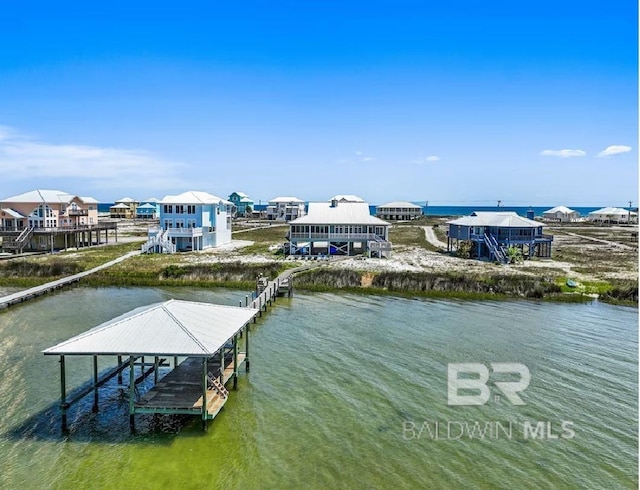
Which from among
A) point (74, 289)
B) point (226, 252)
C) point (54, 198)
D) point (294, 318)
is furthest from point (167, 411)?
point (54, 198)

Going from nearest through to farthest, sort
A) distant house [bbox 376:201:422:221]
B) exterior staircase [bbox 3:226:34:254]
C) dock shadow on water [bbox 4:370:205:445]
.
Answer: dock shadow on water [bbox 4:370:205:445]
exterior staircase [bbox 3:226:34:254]
distant house [bbox 376:201:422:221]

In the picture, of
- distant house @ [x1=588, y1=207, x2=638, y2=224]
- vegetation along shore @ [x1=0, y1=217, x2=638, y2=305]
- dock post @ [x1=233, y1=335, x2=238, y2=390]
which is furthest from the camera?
distant house @ [x1=588, y1=207, x2=638, y2=224]

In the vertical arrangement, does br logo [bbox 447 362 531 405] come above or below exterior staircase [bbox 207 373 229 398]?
below

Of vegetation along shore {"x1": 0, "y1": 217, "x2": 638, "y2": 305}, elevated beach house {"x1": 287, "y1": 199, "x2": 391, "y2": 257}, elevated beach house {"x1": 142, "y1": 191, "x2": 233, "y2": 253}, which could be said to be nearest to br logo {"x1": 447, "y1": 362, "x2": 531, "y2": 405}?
vegetation along shore {"x1": 0, "y1": 217, "x2": 638, "y2": 305}

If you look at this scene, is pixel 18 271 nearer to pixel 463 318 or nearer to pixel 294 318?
pixel 294 318

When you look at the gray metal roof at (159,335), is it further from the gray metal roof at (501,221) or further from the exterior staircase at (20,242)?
the exterior staircase at (20,242)

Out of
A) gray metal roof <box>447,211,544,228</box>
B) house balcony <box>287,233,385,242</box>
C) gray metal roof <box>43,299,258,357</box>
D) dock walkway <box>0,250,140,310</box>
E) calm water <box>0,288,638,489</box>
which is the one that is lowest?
calm water <box>0,288,638,489</box>

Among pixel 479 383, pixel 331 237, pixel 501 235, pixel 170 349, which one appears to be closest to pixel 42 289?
pixel 170 349

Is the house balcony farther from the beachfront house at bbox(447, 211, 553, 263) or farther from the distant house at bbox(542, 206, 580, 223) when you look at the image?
the distant house at bbox(542, 206, 580, 223)
